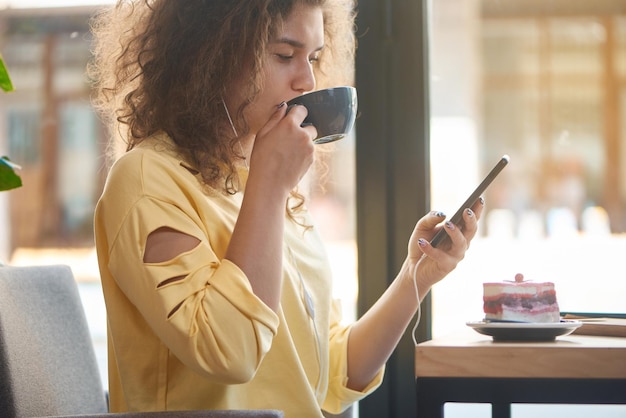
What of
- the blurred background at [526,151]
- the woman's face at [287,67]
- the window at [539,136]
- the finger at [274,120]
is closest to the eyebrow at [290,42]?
the woman's face at [287,67]

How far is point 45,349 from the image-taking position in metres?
1.47

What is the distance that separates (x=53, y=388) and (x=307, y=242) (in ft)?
1.70

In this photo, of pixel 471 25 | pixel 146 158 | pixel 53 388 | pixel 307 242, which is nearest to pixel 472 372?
pixel 307 242

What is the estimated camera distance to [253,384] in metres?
1.27

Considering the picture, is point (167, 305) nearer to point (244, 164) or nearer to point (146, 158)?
point (146, 158)

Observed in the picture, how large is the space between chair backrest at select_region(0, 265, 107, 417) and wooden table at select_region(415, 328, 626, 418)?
668 mm

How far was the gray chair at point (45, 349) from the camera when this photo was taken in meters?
1.35

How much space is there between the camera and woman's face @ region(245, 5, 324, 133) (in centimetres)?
129

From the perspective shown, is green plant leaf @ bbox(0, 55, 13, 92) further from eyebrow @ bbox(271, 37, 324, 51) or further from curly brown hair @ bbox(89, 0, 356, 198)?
eyebrow @ bbox(271, 37, 324, 51)

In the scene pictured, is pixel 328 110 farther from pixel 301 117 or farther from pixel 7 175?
pixel 7 175

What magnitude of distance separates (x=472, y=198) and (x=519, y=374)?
12.5 inches

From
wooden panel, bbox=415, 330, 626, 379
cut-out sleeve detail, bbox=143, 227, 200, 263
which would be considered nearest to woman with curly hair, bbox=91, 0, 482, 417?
cut-out sleeve detail, bbox=143, 227, 200, 263

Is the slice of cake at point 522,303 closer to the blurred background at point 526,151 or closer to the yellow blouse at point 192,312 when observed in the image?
the yellow blouse at point 192,312

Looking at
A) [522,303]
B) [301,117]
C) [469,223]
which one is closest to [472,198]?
[469,223]
